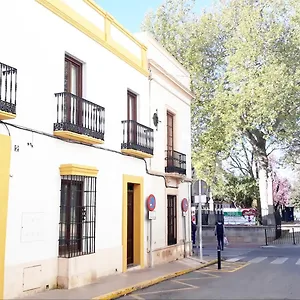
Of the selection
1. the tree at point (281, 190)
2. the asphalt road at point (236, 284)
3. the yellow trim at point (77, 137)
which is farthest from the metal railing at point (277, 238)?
the tree at point (281, 190)

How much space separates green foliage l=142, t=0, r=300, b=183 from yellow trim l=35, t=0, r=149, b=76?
9499mm

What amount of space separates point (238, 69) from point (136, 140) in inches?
456

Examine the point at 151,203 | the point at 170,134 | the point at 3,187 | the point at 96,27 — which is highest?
the point at 96,27

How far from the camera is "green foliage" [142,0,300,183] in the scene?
21781 mm

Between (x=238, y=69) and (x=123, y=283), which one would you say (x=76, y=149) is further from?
(x=238, y=69)

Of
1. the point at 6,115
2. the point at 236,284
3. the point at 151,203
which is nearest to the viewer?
the point at 6,115

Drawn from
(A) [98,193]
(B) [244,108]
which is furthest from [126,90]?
(B) [244,108]

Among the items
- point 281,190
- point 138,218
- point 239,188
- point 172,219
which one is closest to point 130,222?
point 138,218

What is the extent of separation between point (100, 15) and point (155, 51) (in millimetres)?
3791

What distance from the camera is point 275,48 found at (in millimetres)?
22438

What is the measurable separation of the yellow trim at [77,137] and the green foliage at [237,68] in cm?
1299

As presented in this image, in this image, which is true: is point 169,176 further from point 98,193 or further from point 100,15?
point 100,15

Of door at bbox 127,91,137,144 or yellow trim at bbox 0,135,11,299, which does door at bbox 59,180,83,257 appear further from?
door at bbox 127,91,137,144

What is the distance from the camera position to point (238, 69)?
2236 centimetres
